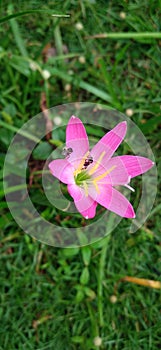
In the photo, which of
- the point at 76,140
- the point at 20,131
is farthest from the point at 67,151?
the point at 20,131

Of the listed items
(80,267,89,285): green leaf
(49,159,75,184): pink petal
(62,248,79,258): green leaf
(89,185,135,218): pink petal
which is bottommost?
(80,267,89,285): green leaf

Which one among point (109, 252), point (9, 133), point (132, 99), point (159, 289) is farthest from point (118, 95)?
point (159, 289)

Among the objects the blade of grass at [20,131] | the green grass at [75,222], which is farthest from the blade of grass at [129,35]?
the blade of grass at [20,131]

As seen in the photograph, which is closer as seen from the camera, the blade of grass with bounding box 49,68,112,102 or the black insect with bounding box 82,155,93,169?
the black insect with bounding box 82,155,93,169

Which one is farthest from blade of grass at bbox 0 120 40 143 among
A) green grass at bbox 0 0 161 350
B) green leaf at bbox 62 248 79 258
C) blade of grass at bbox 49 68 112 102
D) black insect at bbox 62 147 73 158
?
black insect at bbox 62 147 73 158

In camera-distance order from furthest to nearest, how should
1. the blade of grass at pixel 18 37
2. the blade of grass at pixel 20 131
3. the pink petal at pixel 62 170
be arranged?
the blade of grass at pixel 18 37 < the blade of grass at pixel 20 131 < the pink petal at pixel 62 170

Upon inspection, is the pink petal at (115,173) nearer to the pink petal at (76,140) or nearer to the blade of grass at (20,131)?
the pink petal at (76,140)

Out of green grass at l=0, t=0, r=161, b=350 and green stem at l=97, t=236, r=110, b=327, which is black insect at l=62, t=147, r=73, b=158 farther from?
green stem at l=97, t=236, r=110, b=327

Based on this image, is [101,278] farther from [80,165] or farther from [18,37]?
[18,37]
